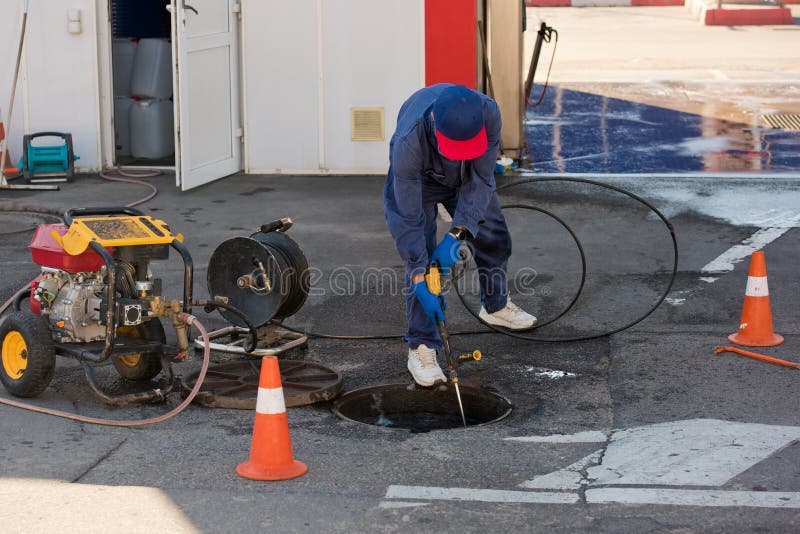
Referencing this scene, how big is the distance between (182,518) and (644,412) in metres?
2.34

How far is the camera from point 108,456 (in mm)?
5141

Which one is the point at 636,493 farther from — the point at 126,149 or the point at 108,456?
the point at 126,149

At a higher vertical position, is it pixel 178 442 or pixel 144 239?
pixel 144 239

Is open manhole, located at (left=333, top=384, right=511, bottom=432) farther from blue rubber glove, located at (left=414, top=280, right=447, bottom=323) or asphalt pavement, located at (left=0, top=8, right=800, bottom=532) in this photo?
blue rubber glove, located at (left=414, top=280, right=447, bottom=323)

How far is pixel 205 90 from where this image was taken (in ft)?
37.4

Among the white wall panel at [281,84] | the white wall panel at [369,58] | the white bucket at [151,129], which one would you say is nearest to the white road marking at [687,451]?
the white wall panel at [369,58]

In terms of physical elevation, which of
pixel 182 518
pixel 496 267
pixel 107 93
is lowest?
pixel 182 518

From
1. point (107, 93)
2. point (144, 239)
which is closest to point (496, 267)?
point (144, 239)

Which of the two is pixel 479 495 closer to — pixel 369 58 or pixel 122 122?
pixel 369 58

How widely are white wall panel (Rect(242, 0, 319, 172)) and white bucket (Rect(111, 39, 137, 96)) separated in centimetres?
226

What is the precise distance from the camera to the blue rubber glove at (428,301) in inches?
230

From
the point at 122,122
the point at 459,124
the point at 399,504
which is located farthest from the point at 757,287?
the point at 122,122

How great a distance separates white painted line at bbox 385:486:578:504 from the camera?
15.1 feet

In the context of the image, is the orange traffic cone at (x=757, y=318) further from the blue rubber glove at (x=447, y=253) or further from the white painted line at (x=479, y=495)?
the white painted line at (x=479, y=495)
